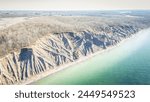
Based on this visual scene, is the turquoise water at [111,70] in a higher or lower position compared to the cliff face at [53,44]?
lower

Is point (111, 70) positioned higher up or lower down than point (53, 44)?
lower down

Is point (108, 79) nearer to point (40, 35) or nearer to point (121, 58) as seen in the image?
point (121, 58)

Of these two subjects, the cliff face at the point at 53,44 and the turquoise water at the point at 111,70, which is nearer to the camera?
the turquoise water at the point at 111,70

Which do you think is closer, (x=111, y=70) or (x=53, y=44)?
(x=111, y=70)
